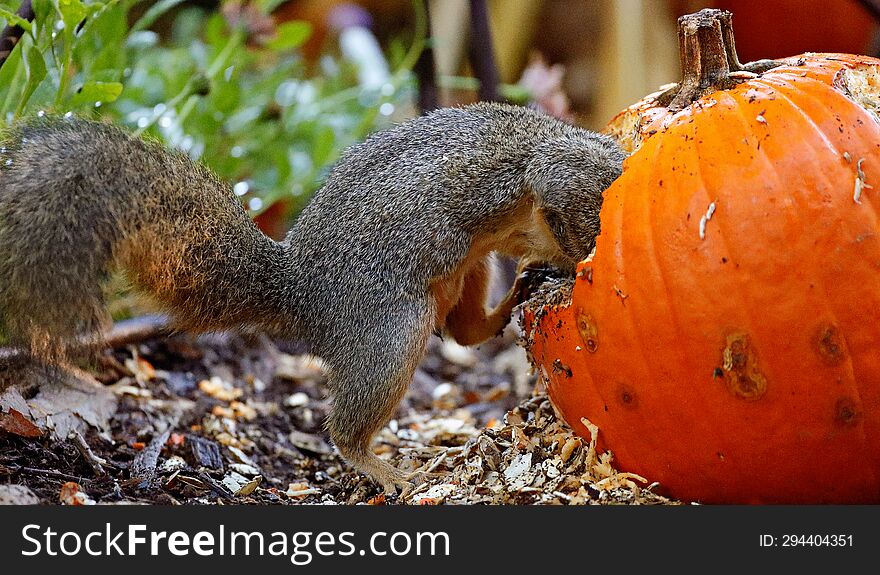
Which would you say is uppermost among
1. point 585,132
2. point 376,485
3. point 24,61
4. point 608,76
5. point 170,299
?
point 608,76

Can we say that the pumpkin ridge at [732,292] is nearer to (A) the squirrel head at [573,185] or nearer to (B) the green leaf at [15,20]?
(A) the squirrel head at [573,185]

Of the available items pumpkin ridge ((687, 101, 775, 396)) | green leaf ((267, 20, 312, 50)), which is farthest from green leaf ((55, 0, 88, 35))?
pumpkin ridge ((687, 101, 775, 396))

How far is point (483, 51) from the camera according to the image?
343cm

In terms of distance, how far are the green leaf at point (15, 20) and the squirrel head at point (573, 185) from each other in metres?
1.21

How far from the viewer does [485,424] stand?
10.4 ft

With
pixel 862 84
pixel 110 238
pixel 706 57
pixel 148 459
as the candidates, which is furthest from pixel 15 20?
pixel 862 84

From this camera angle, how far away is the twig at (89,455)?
224 centimetres

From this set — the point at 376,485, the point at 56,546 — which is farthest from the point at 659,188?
the point at 56,546

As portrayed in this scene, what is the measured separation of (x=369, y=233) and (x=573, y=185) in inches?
20.0

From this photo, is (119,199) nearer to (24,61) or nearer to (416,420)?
(24,61)

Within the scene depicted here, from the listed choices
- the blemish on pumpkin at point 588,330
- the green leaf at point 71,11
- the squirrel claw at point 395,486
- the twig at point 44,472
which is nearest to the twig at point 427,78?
the green leaf at point 71,11

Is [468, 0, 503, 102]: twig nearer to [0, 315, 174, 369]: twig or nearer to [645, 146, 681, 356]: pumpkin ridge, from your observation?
[0, 315, 174, 369]: twig

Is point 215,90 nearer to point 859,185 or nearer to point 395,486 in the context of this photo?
point 395,486

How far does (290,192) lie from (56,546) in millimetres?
2266
